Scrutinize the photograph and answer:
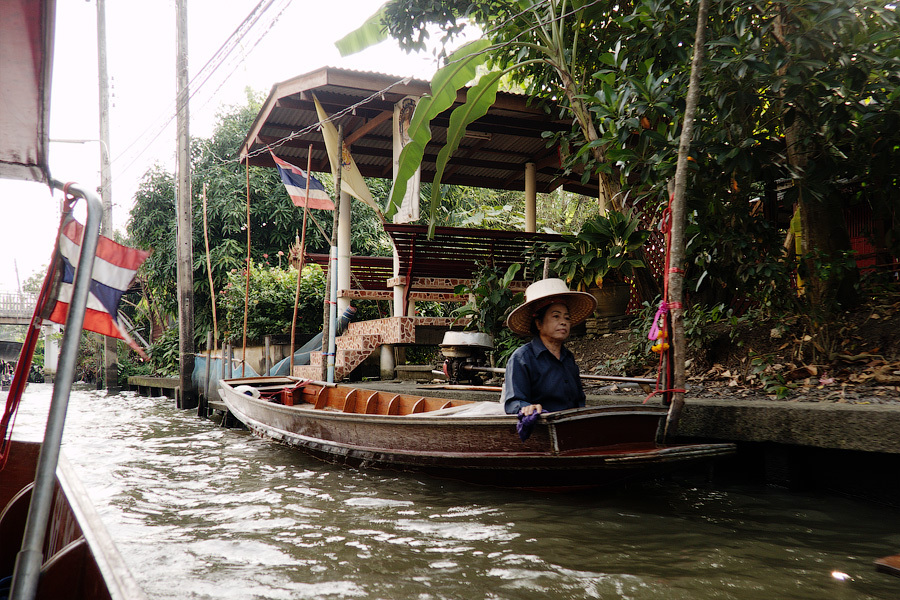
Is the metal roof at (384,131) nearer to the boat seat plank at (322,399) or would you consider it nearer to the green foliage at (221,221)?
the boat seat plank at (322,399)

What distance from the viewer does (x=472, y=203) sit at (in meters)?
20.5

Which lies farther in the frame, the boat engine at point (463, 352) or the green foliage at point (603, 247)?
the boat engine at point (463, 352)

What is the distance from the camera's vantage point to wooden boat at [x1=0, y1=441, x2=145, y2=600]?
1515 mm

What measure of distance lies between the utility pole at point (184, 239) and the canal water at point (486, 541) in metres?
8.39

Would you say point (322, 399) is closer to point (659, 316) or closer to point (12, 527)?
point (659, 316)

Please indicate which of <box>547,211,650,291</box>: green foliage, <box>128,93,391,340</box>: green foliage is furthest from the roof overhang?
<box>128,93,391,340</box>: green foliage

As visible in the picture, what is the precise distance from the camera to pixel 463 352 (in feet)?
21.6

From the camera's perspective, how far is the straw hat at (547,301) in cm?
442

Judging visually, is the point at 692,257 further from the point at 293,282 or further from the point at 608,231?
the point at 293,282

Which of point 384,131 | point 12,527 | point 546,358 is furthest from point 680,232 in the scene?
point 384,131

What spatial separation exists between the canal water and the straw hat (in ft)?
4.18

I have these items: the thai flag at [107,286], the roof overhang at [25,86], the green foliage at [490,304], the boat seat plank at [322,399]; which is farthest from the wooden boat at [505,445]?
the roof overhang at [25,86]

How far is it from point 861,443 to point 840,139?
251cm

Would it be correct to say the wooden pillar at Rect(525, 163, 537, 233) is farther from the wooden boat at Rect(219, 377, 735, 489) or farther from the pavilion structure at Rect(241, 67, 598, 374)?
the wooden boat at Rect(219, 377, 735, 489)
